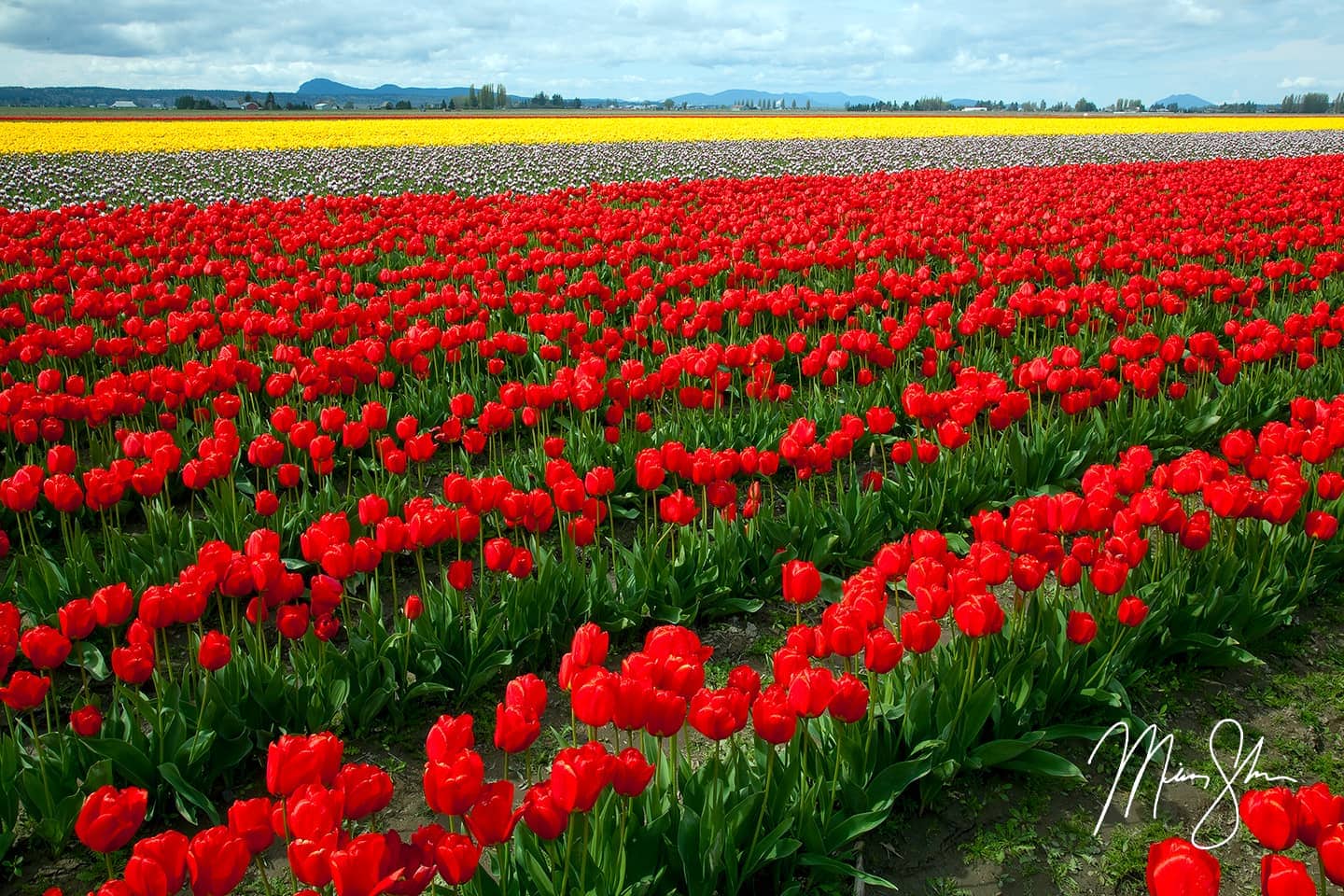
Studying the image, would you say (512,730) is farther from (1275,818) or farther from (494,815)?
(1275,818)

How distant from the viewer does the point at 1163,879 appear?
1716 mm

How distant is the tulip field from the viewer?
2.50 metres

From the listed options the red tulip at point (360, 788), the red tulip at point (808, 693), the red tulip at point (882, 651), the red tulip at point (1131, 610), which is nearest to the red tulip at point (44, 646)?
the red tulip at point (360, 788)

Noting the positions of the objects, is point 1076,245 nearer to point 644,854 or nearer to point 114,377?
point 114,377

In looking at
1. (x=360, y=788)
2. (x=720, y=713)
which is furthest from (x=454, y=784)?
(x=720, y=713)

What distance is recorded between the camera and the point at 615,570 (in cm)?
485

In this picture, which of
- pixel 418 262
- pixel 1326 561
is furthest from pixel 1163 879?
pixel 418 262

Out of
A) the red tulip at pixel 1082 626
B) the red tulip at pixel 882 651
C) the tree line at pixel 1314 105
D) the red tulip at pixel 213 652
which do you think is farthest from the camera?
the tree line at pixel 1314 105

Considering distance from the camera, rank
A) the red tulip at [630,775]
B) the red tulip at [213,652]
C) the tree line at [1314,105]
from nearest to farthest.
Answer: the red tulip at [630,775] < the red tulip at [213,652] < the tree line at [1314,105]

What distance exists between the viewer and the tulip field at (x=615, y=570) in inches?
98.3

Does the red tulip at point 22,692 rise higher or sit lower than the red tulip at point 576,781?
lower

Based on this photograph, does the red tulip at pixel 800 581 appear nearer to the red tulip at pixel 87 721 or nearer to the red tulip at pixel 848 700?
the red tulip at pixel 848 700

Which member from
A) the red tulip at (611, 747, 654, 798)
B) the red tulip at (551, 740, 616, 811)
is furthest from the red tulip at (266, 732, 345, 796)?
the red tulip at (611, 747, 654, 798)
